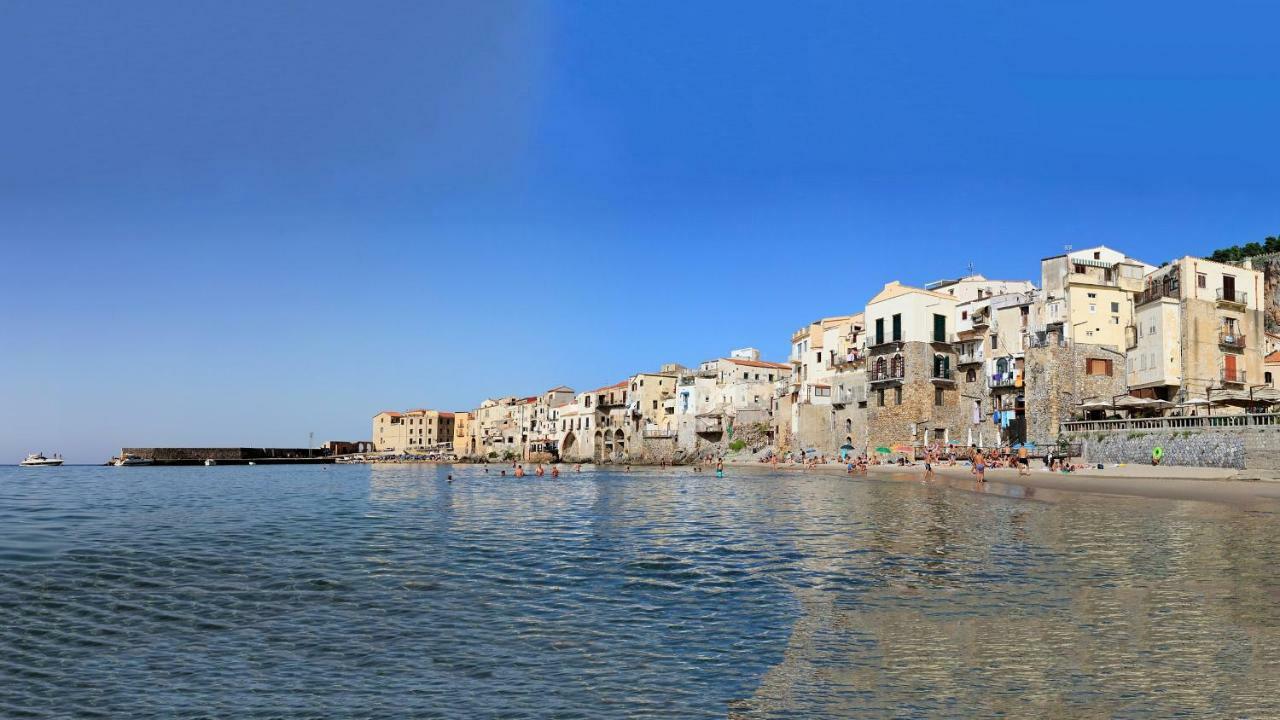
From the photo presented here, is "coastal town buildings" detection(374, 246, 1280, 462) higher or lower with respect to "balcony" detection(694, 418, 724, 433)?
higher

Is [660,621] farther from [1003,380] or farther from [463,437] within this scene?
[463,437]

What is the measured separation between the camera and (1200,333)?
146 feet

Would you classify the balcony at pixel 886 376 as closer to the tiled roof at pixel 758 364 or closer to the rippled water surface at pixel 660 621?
the tiled roof at pixel 758 364

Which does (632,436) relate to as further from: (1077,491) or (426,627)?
Result: (426,627)

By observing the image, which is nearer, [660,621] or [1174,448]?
[660,621]

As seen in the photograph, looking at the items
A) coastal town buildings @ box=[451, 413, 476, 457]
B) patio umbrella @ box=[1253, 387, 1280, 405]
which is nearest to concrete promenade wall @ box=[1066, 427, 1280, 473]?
patio umbrella @ box=[1253, 387, 1280, 405]

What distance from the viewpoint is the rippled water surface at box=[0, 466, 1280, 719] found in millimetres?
7309

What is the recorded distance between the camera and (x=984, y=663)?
805cm

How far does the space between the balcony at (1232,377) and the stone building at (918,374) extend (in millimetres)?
15479

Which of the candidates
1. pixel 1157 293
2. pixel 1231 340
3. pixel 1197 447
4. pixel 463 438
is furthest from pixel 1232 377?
pixel 463 438

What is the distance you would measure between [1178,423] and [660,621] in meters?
33.9

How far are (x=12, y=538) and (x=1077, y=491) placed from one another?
33166mm

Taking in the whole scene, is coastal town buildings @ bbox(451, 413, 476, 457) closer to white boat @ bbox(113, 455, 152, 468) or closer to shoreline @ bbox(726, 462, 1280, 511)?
white boat @ bbox(113, 455, 152, 468)

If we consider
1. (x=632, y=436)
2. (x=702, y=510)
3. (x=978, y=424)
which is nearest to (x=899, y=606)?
(x=702, y=510)
